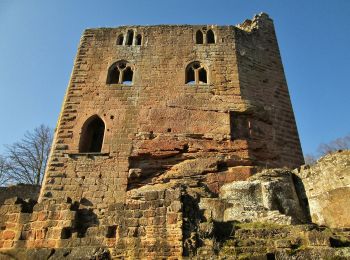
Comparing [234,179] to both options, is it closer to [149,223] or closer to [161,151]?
[161,151]

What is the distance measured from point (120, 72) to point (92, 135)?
3.22m

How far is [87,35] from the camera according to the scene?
53.4 ft

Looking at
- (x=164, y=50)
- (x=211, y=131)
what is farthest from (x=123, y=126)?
(x=164, y=50)

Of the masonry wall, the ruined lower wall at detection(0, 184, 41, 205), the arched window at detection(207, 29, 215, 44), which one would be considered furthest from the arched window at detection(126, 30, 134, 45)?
the ruined lower wall at detection(0, 184, 41, 205)

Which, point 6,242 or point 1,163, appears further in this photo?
point 1,163

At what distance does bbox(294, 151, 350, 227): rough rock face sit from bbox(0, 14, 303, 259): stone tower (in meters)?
0.64

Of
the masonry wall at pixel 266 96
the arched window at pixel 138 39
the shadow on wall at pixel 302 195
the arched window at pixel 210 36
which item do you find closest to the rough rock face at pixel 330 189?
the shadow on wall at pixel 302 195

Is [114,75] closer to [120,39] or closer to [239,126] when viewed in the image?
[120,39]

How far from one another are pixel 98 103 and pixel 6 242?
7.65 m

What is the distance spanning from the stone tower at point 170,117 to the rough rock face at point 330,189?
643 mm

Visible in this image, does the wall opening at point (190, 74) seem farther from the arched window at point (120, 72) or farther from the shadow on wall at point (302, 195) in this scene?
the shadow on wall at point (302, 195)

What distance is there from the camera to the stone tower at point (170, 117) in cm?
1184

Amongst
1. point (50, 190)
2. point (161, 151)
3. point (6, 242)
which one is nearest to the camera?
point (6, 242)

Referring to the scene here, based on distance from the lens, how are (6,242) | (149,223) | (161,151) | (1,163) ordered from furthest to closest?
(1,163) < (161,151) < (6,242) < (149,223)
